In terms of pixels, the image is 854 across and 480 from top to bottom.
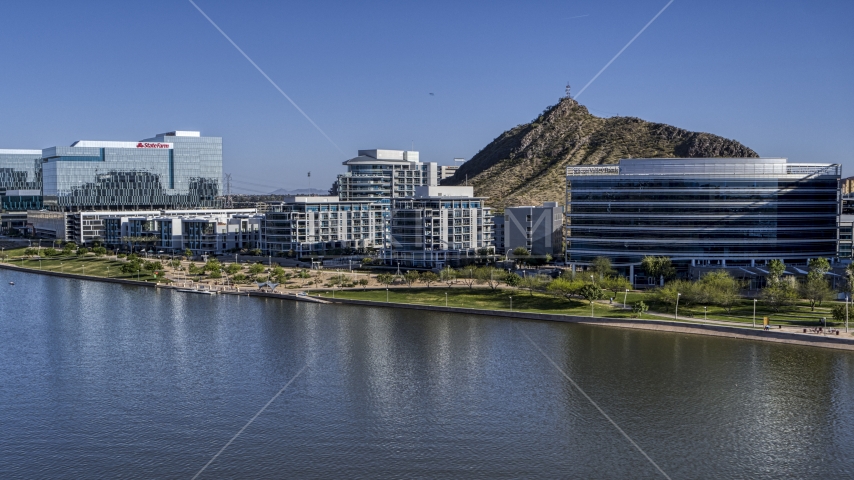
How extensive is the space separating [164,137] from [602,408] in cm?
14132

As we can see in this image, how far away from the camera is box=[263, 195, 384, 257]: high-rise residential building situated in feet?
351

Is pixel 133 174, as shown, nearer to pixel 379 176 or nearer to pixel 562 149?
pixel 379 176

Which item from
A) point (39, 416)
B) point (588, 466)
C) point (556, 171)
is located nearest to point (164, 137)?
point (556, 171)

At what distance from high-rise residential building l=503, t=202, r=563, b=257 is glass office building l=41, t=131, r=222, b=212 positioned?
8552cm

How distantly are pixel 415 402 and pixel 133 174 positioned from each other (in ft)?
Result: 434

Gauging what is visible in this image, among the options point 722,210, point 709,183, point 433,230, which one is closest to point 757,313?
point 722,210

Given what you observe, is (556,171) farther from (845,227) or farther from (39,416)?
(39,416)

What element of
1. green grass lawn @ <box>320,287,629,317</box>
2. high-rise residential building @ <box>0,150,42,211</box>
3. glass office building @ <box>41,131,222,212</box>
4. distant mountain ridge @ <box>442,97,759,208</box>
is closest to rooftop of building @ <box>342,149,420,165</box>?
distant mountain ridge @ <box>442,97,759,208</box>

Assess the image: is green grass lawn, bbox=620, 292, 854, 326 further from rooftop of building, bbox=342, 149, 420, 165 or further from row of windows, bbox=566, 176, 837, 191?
rooftop of building, bbox=342, 149, 420, 165

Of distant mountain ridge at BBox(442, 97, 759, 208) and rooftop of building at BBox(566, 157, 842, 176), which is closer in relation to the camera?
rooftop of building at BBox(566, 157, 842, 176)

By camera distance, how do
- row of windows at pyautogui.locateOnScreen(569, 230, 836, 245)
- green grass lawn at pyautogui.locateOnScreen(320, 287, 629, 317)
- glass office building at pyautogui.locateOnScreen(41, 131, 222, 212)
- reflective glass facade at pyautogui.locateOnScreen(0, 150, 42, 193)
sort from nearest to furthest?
green grass lawn at pyautogui.locateOnScreen(320, 287, 629, 317) → row of windows at pyautogui.locateOnScreen(569, 230, 836, 245) → glass office building at pyautogui.locateOnScreen(41, 131, 222, 212) → reflective glass facade at pyautogui.locateOnScreen(0, 150, 42, 193)

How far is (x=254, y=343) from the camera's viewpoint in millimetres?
54969

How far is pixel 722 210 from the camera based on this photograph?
76.0 metres

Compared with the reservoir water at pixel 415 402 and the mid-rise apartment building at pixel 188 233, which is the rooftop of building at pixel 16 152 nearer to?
the mid-rise apartment building at pixel 188 233
